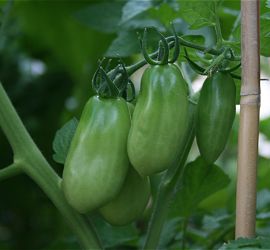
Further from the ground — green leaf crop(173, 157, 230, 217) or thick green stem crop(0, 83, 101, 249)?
thick green stem crop(0, 83, 101, 249)

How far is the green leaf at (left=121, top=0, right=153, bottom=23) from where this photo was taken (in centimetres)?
101

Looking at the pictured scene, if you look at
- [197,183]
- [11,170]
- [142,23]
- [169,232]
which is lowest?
[169,232]

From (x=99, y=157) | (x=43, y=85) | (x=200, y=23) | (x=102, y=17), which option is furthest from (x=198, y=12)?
(x=43, y=85)

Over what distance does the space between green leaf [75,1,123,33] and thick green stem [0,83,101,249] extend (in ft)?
1.49

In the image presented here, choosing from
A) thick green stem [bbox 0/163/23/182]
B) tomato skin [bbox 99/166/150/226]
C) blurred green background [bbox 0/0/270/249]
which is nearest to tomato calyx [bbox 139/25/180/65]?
tomato skin [bbox 99/166/150/226]

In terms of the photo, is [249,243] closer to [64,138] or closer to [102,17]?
[64,138]

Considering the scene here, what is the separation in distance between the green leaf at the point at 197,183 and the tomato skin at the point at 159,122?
10.5 inches

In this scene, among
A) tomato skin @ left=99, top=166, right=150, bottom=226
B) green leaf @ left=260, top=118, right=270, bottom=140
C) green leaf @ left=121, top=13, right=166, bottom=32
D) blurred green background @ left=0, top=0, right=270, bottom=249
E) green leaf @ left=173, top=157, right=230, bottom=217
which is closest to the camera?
tomato skin @ left=99, top=166, right=150, bottom=226

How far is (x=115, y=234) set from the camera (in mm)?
998

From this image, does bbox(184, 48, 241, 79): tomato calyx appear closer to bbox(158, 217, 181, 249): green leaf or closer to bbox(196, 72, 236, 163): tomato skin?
bbox(196, 72, 236, 163): tomato skin

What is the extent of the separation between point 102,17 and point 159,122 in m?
0.62

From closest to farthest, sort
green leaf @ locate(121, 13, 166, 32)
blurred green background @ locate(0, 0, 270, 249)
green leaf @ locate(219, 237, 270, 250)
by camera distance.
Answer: green leaf @ locate(219, 237, 270, 250)
green leaf @ locate(121, 13, 166, 32)
blurred green background @ locate(0, 0, 270, 249)

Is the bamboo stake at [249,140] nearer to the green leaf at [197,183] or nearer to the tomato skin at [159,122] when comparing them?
the tomato skin at [159,122]

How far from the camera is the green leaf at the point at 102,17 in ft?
3.97
